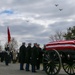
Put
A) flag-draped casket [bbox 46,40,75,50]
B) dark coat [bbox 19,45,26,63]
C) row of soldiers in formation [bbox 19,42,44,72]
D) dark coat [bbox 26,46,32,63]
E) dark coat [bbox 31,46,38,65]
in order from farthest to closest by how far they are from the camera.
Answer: dark coat [bbox 19,45,26,63]
dark coat [bbox 26,46,32,63]
row of soldiers in formation [bbox 19,42,44,72]
dark coat [bbox 31,46,38,65]
flag-draped casket [bbox 46,40,75,50]

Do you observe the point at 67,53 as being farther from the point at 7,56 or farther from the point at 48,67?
the point at 7,56

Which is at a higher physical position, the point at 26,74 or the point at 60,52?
the point at 60,52

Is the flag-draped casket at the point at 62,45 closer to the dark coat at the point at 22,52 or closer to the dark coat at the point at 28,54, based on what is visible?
the dark coat at the point at 28,54

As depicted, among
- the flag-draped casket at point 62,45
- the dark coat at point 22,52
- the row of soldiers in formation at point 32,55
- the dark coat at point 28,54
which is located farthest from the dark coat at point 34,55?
the dark coat at point 22,52

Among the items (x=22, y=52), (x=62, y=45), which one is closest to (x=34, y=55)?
(x=22, y=52)

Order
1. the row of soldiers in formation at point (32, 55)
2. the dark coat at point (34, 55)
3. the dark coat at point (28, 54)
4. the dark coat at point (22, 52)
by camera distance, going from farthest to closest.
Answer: the dark coat at point (22, 52) < the dark coat at point (28, 54) < the row of soldiers in formation at point (32, 55) < the dark coat at point (34, 55)

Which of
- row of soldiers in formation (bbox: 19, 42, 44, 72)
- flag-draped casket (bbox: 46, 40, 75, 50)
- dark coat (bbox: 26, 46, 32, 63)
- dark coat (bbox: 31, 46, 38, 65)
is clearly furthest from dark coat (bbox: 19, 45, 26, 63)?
flag-draped casket (bbox: 46, 40, 75, 50)

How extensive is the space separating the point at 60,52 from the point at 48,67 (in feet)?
3.31

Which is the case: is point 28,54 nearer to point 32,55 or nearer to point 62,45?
point 32,55

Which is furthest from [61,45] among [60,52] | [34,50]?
[34,50]

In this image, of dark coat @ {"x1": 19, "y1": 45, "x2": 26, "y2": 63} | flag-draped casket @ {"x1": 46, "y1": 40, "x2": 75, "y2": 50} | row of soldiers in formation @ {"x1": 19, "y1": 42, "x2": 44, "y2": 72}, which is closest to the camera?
flag-draped casket @ {"x1": 46, "y1": 40, "x2": 75, "y2": 50}

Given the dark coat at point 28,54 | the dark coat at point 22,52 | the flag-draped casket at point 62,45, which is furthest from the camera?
the dark coat at point 22,52

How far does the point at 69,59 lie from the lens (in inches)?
712

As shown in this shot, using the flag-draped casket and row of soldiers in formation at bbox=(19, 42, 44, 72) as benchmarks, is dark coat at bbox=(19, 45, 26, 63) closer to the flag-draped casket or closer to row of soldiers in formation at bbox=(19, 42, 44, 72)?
row of soldiers in formation at bbox=(19, 42, 44, 72)
